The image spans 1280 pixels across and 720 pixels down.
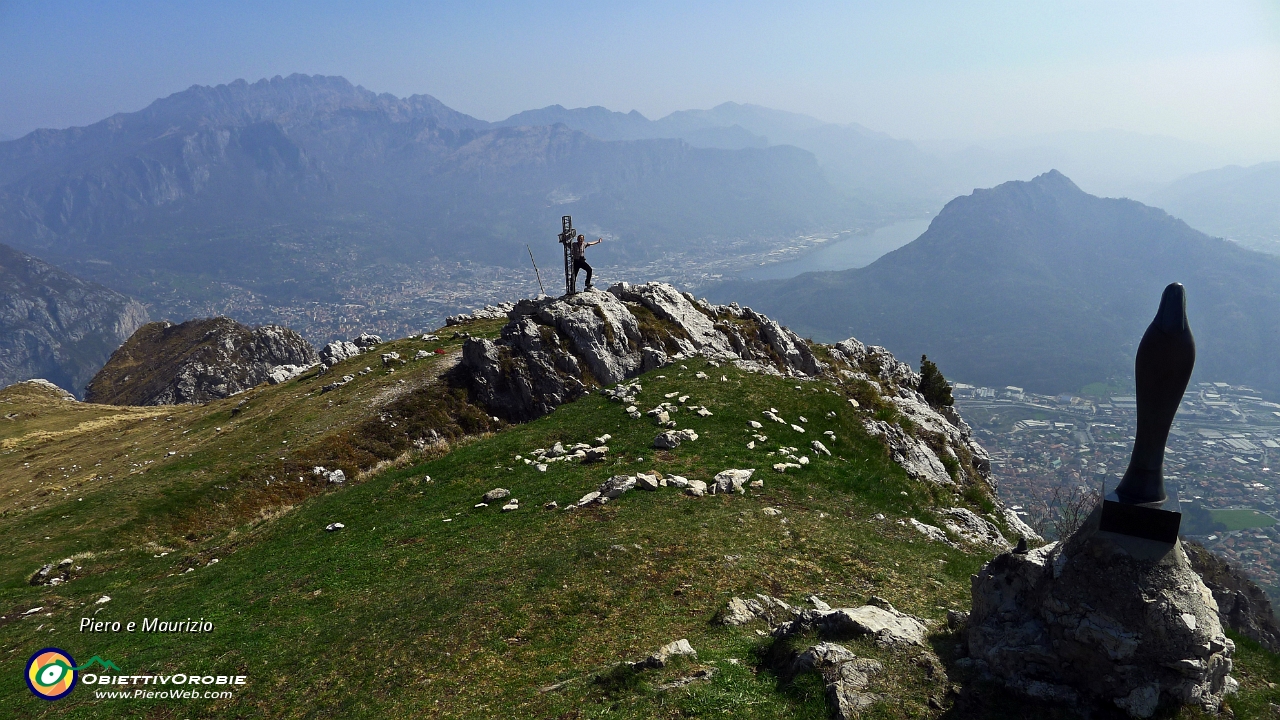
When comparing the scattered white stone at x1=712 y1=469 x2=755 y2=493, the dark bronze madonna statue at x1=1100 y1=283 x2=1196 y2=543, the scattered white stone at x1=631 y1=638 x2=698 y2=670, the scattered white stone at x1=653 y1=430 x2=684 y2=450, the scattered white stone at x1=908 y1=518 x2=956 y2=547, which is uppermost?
the dark bronze madonna statue at x1=1100 y1=283 x2=1196 y2=543

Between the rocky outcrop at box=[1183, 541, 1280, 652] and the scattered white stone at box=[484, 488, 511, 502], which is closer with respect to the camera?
the scattered white stone at box=[484, 488, 511, 502]

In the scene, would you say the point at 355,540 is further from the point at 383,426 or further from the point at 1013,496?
the point at 1013,496

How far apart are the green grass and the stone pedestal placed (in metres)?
136

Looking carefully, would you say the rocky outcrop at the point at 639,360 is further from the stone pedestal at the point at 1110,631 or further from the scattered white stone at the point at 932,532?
the stone pedestal at the point at 1110,631

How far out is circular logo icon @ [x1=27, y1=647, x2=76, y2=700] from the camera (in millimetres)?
14719

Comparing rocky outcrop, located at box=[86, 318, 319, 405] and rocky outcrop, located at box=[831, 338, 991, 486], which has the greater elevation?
rocky outcrop, located at box=[831, 338, 991, 486]

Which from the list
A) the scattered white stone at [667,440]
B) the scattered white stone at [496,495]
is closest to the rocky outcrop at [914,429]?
the scattered white stone at [667,440]

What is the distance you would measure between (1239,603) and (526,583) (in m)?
34.9

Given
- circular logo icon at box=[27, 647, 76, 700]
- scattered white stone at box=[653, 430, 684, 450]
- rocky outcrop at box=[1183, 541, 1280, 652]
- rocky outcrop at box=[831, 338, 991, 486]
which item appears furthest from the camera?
rocky outcrop at box=[831, 338, 991, 486]

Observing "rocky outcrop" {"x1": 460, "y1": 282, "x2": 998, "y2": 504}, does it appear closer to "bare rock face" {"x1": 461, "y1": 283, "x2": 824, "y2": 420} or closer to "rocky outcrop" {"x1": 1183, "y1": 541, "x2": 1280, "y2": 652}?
"bare rock face" {"x1": 461, "y1": 283, "x2": 824, "y2": 420}

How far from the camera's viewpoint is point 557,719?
1062 centimetres

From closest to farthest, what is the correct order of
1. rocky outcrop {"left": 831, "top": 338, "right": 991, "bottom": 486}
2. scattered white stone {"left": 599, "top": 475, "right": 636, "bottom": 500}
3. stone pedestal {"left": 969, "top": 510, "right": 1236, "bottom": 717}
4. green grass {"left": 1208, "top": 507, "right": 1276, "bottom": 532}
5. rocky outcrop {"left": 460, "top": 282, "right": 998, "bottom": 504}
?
stone pedestal {"left": 969, "top": 510, "right": 1236, "bottom": 717} < scattered white stone {"left": 599, "top": 475, "right": 636, "bottom": 500} < rocky outcrop {"left": 831, "top": 338, "right": 991, "bottom": 486} < rocky outcrop {"left": 460, "top": 282, "right": 998, "bottom": 504} < green grass {"left": 1208, "top": 507, "right": 1276, "bottom": 532}

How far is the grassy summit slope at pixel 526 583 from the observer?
38.1 ft

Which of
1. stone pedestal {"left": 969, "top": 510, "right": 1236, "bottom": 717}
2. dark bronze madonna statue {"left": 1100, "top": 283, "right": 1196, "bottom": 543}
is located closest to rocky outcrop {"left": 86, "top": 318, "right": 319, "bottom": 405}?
stone pedestal {"left": 969, "top": 510, "right": 1236, "bottom": 717}
